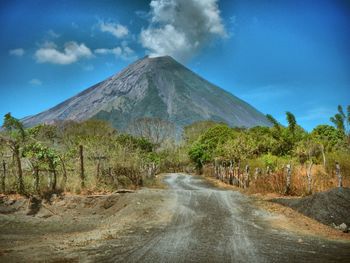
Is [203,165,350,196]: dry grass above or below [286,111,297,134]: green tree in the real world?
below

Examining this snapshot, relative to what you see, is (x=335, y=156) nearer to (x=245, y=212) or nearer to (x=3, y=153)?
(x=245, y=212)

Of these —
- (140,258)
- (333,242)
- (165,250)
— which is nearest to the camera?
(140,258)

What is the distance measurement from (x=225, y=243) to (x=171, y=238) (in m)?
1.51

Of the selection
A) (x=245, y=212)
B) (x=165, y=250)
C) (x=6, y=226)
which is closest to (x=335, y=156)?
(x=245, y=212)

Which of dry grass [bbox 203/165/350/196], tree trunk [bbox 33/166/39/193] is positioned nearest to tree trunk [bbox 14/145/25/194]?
tree trunk [bbox 33/166/39/193]

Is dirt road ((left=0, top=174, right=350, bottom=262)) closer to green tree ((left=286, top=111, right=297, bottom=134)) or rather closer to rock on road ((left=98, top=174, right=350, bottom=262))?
rock on road ((left=98, top=174, right=350, bottom=262))

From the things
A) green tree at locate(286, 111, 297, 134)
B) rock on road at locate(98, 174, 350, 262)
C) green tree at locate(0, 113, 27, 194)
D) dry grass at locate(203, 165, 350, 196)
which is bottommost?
rock on road at locate(98, 174, 350, 262)

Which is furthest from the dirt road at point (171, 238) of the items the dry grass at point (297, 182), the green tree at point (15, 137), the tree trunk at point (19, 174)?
the green tree at point (15, 137)

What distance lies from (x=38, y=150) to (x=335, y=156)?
555 inches

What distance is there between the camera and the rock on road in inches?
329

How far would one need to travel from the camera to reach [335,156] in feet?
64.2

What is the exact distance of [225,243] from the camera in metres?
9.80

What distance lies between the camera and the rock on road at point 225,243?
8.37 metres

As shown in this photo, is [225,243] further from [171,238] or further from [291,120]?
[291,120]
